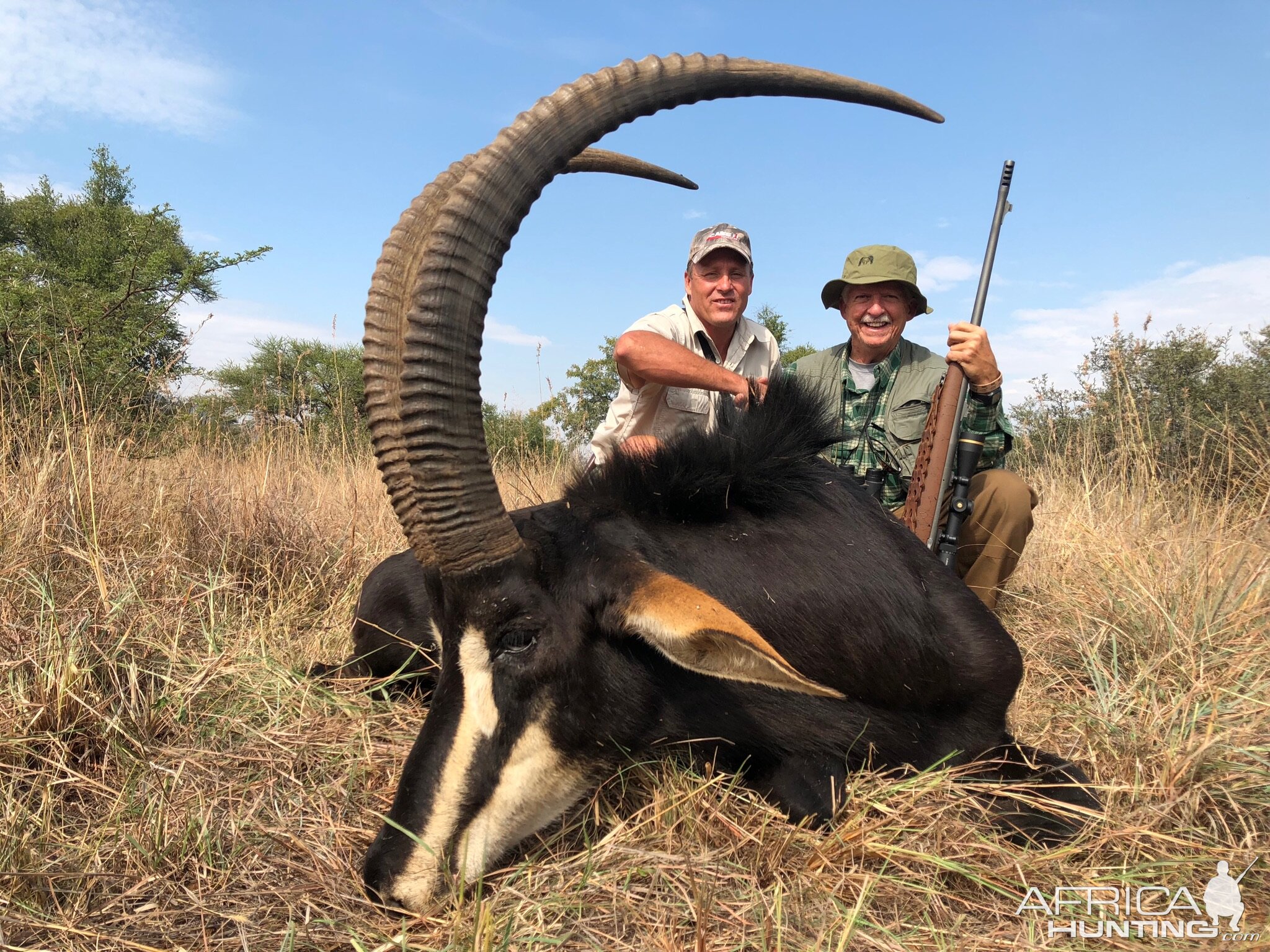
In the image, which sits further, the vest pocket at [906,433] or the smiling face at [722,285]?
the smiling face at [722,285]

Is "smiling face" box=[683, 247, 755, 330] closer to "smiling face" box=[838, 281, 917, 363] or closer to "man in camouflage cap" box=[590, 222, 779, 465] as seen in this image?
"man in camouflage cap" box=[590, 222, 779, 465]

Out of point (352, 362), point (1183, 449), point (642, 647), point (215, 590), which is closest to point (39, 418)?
point (215, 590)

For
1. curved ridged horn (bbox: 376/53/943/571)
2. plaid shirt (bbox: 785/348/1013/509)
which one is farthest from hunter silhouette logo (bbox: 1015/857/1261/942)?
plaid shirt (bbox: 785/348/1013/509)

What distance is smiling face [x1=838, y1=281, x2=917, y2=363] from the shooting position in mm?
4816

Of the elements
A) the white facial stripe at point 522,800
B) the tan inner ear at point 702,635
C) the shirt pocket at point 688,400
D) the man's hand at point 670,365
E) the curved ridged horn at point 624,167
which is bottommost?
the white facial stripe at point 522,800

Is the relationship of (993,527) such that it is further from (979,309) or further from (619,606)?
(619,606)

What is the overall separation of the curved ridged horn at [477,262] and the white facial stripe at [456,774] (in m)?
0.28

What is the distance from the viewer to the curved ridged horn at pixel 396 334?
7.55 feet

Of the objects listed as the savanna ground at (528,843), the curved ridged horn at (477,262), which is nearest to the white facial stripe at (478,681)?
the curved ridged horn at (477,262)

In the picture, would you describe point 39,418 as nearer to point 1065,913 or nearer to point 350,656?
point 350,656

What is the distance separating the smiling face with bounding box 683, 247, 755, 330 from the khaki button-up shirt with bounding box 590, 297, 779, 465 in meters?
0.15

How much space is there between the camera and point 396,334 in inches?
91.0

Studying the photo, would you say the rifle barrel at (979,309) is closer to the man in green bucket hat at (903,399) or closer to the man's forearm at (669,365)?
the man in green bucket hat at (903,399)

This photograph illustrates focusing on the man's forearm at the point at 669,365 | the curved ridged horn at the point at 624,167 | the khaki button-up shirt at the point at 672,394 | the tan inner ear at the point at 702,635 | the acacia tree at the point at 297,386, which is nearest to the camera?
the tan inner ear at the point at 702,635
